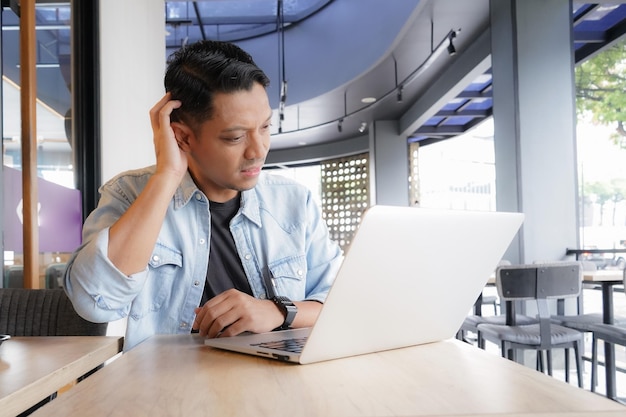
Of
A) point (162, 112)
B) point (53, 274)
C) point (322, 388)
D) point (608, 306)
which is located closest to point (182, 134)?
point (162, 112)

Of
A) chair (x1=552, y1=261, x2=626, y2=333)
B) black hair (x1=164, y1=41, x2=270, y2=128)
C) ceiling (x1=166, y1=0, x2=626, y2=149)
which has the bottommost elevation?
chair (x1=552, y1=261, x2=626, y2=333)

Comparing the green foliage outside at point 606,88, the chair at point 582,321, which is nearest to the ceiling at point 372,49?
the green foliage outside at point 606,88

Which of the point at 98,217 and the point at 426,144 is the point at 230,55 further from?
the point at 426,144

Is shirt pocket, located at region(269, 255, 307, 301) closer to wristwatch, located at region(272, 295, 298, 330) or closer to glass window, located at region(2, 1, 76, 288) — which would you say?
wristwatch, located at region(272, 295, 298, 330)

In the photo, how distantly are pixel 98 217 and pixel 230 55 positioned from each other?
436 mm

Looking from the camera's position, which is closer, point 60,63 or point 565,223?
point 60,63

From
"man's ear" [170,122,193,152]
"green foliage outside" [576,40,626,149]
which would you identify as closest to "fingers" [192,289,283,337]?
"man's ear" [170,122,193,152]

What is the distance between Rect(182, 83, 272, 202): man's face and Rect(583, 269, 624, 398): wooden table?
264 centimetres

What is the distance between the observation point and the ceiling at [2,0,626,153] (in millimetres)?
5223

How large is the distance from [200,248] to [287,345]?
17.5 inches

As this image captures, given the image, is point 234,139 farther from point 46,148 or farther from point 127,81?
point 127,81

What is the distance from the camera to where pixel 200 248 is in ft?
3.88

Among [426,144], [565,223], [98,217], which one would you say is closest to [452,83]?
[565,223]

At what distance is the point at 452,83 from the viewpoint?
647 centimetres
